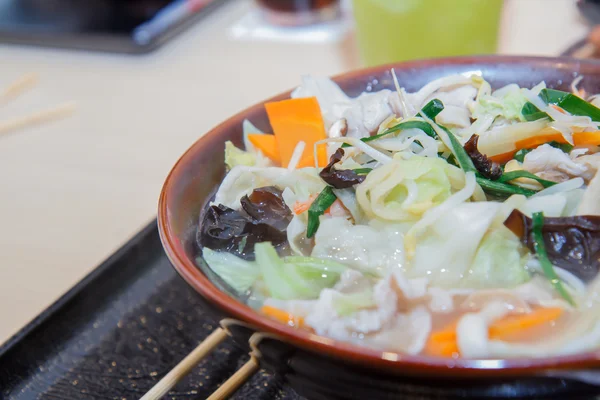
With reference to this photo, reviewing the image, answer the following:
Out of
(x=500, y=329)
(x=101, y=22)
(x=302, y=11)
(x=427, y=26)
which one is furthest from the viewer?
(x=101, y=22)

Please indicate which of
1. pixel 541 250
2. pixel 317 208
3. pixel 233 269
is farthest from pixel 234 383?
pixel 541 250

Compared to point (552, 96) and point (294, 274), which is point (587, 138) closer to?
point (552, 96)

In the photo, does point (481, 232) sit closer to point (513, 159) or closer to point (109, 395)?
point (513, 159)

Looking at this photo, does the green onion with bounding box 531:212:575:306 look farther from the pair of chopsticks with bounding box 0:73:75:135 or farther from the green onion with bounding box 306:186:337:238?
the pair of chopsticks with bounding box 0:73:75:135

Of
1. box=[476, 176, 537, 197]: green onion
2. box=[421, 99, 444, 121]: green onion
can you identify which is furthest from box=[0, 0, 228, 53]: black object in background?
box=[476, 176, 537, 197]: green onion

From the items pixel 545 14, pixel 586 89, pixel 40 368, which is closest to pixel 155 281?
pixel 40 368

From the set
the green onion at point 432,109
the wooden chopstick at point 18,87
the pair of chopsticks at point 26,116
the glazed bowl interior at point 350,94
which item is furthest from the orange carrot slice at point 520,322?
the wooden chopstick at point 18,87
